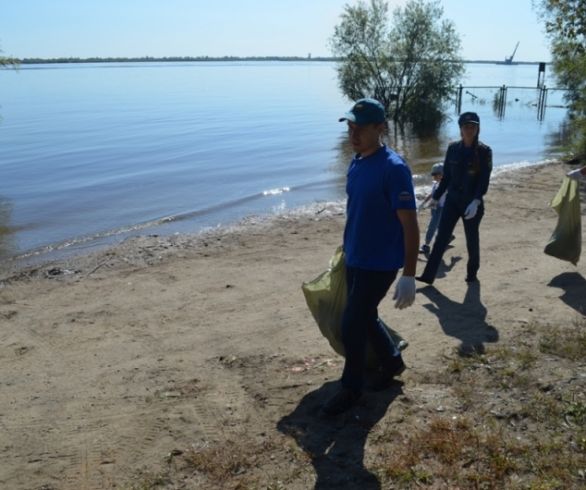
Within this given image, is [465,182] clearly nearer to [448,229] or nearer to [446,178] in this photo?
[446,178]

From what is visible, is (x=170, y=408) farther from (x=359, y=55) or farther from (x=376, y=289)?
(x=359, y=55)

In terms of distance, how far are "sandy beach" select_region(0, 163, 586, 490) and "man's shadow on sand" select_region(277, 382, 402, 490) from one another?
2 centimetres

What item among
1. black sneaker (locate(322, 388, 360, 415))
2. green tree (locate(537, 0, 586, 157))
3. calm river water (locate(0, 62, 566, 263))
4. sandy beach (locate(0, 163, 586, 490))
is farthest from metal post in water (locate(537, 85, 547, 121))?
black sneaker (locate(322, 388, 360, 415))

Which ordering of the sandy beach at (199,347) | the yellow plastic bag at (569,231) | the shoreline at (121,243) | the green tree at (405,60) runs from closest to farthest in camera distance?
the sandy beach at (199,347) < the yellow plastic bag at (569,231) < the shoreline at (121,243) < the green tree at (405,60)

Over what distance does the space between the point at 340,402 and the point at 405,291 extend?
2.66 ft

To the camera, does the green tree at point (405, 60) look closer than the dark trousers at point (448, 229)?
No

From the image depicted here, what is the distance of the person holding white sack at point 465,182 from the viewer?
19.5ft

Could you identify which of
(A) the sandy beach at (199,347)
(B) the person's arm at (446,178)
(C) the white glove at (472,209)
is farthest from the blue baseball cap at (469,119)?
(A) the sandy beach at (199,347)

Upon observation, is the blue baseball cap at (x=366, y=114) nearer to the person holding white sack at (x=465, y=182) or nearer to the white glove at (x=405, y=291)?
the white glove at (x=405, y=291)

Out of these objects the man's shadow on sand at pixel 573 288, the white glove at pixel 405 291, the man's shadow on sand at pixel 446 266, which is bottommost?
the man's shadow on sand at pixel 446 266

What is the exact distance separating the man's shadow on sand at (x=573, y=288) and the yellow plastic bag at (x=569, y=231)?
0.74 ft

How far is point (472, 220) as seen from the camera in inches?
248

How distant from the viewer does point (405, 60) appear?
33344mm

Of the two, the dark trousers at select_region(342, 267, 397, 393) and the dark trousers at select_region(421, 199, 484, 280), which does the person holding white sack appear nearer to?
the dark trousers at select_region(421, 199, 484, 280)
